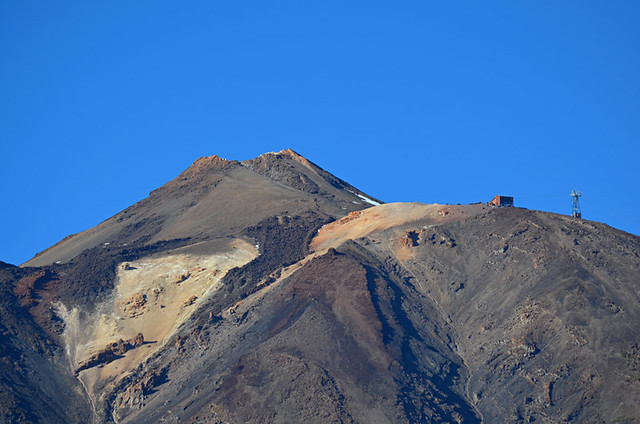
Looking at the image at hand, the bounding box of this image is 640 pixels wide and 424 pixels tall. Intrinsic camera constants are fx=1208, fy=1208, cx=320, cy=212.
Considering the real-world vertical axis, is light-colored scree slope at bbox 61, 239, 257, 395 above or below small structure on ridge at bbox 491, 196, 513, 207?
below

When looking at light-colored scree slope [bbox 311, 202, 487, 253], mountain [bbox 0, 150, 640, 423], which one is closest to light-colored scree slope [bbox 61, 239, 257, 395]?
mountain [bbox 0, 150, 640, 423]

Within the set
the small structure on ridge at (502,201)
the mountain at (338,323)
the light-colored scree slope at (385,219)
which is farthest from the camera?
the small structure on ridge at (502,201)

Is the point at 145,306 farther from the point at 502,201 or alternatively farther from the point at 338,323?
the point at 502,201

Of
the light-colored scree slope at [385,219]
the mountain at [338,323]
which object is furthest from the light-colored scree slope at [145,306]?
the light-colored scree slope at [385,219]

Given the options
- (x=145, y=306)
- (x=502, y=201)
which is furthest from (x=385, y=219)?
(x=145, y=306)

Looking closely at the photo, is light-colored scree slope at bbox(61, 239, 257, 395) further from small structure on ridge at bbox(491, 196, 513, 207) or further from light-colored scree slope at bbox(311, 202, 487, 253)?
small structure on ridge at bbox(491, 196, 513, 207)

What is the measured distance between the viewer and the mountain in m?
108

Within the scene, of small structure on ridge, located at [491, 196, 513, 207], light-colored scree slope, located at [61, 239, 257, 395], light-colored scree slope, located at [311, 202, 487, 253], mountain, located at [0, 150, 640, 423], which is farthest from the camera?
small structure on ridge, located at [491, 196, 513, 207]

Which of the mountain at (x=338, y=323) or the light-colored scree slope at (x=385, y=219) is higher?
the light-colored scree slope at (x=385, y=219)

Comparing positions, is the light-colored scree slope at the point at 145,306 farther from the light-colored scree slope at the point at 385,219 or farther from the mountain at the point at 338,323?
the light-colored scree slope at the point at 385,219

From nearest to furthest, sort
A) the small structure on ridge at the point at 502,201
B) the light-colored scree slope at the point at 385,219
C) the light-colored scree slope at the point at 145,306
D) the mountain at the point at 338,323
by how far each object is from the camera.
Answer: the mountain at the point at 338,323 < the light-colored scree slope at the point at 145,306 < the light-colored scree slope at the point at 385,219 < the small structure on ridge at the point at 502,201

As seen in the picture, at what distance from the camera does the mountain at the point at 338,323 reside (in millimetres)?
107750

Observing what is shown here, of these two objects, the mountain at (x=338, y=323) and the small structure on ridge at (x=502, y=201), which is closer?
the mountain at (x=338, y=323)

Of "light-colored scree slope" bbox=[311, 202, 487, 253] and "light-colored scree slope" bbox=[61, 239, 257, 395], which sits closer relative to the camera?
"light-colored scree slope" bbox=[61, 239, 257, 395]
